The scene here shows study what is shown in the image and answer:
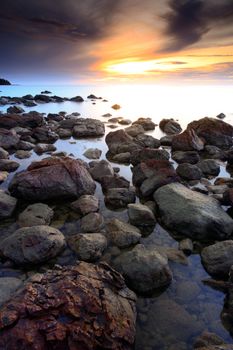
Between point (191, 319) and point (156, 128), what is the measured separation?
29.9 m

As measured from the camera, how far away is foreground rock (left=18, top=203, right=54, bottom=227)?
36.8ft

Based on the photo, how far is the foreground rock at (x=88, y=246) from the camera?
934cm

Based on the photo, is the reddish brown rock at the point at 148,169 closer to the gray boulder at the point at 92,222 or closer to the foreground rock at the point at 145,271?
the gray boulder at the point at 92,222

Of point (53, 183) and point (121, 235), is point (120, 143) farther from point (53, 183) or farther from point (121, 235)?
point (121, 235)

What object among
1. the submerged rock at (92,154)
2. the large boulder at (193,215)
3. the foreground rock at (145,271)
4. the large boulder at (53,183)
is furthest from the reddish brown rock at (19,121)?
the foreground rock at (145,271)

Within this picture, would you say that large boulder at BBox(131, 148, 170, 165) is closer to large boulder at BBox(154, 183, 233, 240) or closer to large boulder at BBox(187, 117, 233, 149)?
large boulder at BBox(154, 183, 233, 240)

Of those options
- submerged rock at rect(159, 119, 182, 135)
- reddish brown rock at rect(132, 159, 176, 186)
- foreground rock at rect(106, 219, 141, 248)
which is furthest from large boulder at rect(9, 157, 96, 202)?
submerged rock at rect(159, 119, 182, 135)

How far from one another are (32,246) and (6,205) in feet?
11.9

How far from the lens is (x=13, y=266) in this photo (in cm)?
893

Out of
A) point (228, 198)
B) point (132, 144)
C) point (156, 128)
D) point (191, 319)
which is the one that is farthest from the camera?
point (156, 128)

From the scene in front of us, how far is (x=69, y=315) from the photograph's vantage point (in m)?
5.95

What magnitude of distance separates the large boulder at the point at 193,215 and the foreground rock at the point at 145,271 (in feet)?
9.14

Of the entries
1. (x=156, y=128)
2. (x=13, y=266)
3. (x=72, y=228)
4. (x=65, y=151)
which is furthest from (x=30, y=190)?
(x=156, y=128)

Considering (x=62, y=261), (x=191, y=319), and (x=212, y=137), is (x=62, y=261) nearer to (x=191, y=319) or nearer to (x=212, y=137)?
(x=191, y=319)
